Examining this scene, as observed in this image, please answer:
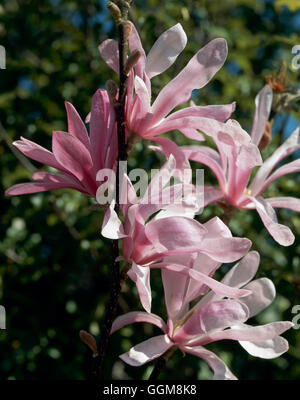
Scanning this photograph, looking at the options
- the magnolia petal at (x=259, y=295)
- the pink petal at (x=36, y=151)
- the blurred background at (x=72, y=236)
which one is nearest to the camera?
the pink petal at (x=36, y=151)

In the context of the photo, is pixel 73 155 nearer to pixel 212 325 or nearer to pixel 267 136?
pixel 212 325

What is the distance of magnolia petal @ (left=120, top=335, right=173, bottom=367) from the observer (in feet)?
2.57

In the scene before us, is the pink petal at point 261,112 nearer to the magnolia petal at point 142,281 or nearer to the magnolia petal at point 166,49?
the magnolia petal at point 166,49

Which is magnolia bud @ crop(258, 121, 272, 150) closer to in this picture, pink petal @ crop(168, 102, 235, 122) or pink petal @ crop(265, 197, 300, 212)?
pink petal @ crop(265, 197, 300, 212)

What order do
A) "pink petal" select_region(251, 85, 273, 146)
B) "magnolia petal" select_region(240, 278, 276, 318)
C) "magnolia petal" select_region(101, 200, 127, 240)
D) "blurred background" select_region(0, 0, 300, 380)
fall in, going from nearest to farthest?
"magnolia petal" select_region(101, 200, 127, 240) → "magnolia petal" select_region(240, 278, 276, 318) → "pink petal" select_region(251, 85, 273, 146) → "blurred background" select_region(0, 0, 300, 380)

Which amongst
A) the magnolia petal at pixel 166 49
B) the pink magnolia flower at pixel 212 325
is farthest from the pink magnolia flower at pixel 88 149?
the pink magnolia flower at pixel 212 325

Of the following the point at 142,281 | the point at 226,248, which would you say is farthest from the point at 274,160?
the point at 142,281

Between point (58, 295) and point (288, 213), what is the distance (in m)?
0.88

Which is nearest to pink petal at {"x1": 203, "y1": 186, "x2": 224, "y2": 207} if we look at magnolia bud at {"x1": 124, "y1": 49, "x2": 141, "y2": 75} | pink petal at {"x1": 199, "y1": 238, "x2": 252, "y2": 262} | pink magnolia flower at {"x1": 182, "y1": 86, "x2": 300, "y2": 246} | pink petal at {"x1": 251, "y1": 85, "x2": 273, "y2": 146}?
pink magnolia flower at {"x1": 182, "y1": 86, "x2": 300, "y2": 246}

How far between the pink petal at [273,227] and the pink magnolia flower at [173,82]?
0.19 meters

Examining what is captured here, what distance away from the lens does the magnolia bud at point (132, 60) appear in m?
0.74

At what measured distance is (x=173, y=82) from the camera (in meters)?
0.86

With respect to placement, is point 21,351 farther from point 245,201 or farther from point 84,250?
point 245,201
